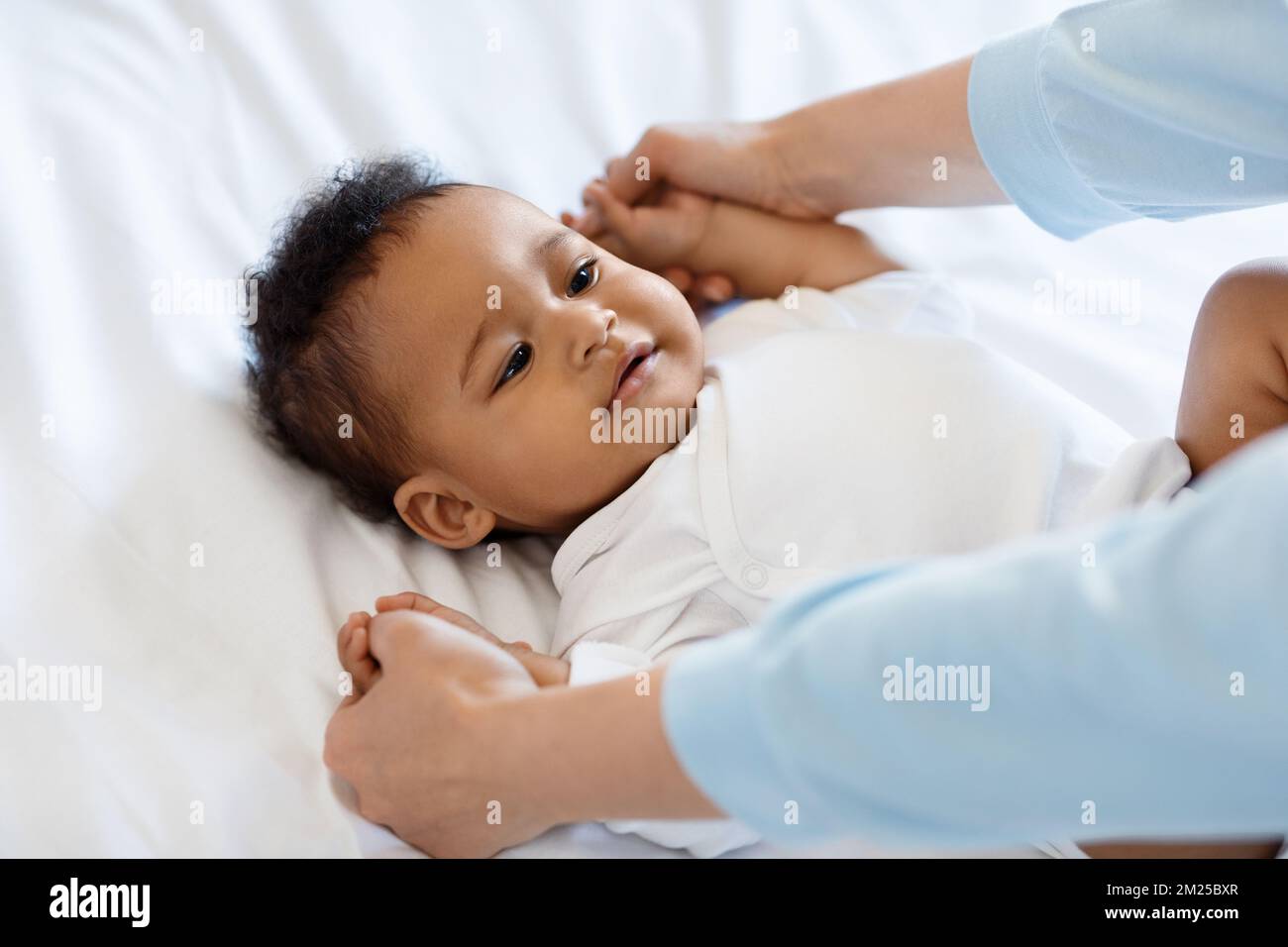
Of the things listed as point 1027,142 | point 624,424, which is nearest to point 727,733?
point 624,424

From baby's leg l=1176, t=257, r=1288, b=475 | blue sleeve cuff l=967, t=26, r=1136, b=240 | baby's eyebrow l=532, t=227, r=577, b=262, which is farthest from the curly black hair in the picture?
baby's leg l=1176, t=257, r=1288, b=475

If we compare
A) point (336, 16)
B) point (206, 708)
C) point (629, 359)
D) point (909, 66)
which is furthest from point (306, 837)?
point (909, 66)

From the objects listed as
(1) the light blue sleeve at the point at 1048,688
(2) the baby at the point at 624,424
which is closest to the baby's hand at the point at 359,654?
(2) the baby at the point at 624,424

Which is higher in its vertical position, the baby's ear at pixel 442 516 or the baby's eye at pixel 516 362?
the baby's eye at pixel 516 362

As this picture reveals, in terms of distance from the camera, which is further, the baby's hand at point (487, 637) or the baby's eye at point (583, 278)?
the baby's eye at point (583, 278)

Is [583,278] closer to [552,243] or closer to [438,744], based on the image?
[552,243]

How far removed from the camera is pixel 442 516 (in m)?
1.23

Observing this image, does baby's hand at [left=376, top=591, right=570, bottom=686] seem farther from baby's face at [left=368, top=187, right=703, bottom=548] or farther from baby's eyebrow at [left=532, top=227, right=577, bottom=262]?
baby's eyebrow at [left=532, top=227, right=577, bottom=262]

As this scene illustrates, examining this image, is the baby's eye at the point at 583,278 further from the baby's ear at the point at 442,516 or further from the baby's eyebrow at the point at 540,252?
the baby's ear at the point at 442,516

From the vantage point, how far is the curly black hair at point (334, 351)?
119cm

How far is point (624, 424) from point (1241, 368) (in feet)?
1.77

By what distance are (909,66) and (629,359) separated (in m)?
0.82
